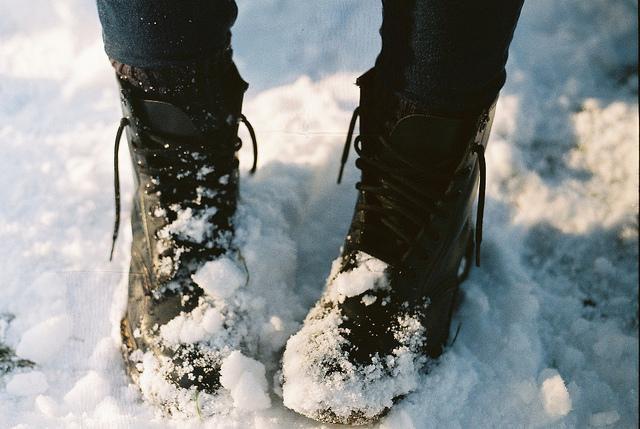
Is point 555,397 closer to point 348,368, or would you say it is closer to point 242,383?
point 348,368

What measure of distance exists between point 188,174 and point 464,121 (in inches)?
17.8

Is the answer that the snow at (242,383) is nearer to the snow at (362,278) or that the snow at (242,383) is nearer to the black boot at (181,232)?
the black boot at (181,232)

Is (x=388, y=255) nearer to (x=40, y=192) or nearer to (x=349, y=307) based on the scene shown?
(x=349, y=307)

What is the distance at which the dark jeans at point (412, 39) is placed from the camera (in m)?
0.68

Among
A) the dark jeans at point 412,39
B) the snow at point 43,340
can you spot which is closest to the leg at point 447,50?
the dark jeans at point 412,39

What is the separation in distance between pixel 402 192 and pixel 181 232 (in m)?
0.38

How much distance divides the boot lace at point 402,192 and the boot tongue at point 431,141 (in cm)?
1

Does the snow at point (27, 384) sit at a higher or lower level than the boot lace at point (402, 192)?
lower

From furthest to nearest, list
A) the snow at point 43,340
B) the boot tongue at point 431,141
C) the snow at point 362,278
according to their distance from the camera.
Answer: the snow at point 43,340
the snow at point 362,278
the boot tongue at point 431,141

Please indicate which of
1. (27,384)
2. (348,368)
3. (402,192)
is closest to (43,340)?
(27,384)

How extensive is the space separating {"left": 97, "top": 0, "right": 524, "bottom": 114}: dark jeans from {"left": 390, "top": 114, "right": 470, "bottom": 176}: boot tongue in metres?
0.02

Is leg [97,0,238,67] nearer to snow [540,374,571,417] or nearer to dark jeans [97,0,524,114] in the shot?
dark jeans [97,0,524,114]

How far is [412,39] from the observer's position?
0.72 metres

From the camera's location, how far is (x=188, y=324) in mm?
895
